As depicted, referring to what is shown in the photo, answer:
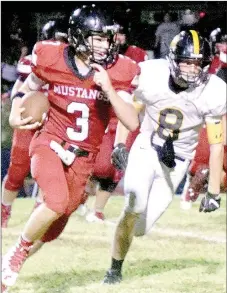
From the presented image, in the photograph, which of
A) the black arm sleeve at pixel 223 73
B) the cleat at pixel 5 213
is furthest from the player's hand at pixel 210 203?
the black arm sleeve at pixel 223 73

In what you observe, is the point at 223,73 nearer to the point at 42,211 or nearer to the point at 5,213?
the point at 5,213

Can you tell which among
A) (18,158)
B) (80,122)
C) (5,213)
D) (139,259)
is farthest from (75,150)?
(5,213)

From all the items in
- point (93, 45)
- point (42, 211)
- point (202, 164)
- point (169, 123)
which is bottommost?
point (202, 164)

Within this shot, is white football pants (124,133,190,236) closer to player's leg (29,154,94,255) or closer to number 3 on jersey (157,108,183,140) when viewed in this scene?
number 3 on jersey (157,108,183,140)

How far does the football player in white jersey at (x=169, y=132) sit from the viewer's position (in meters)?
3.03

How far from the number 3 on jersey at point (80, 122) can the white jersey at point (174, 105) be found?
0.27m

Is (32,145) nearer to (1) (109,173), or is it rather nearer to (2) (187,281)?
(2) (187,281)

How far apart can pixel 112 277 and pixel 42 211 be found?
1.83ft

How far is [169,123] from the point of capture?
3168mm

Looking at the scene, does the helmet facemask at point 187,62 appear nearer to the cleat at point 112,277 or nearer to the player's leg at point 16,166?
the cleat at point 112,277

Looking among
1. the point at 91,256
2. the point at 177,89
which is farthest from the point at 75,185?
the point at 91,256

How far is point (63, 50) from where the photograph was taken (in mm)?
2939

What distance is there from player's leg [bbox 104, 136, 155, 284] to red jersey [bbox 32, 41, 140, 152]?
0.21 m

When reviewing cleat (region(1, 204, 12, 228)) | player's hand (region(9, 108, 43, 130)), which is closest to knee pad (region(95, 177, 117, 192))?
cleat (region(1, 204, 12, 228))
